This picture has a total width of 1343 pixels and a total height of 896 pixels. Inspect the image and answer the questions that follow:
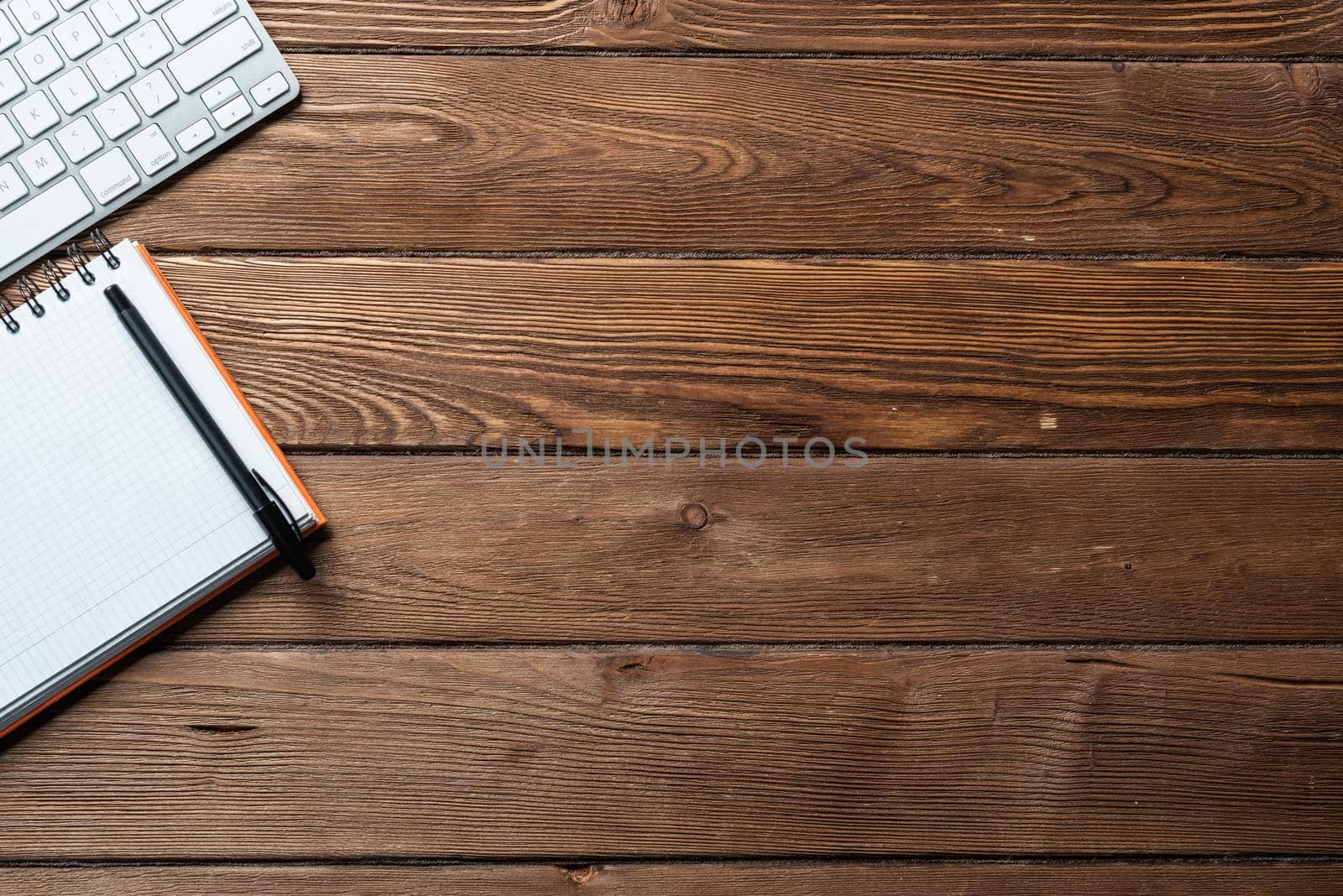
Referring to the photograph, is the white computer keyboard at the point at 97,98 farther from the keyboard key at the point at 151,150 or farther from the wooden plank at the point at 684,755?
the wooden plank at the point at 684,755

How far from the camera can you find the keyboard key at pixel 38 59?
59 cm

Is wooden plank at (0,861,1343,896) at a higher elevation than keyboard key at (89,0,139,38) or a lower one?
lower

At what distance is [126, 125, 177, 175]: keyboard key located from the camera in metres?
0.60

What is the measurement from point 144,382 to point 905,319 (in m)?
0.51

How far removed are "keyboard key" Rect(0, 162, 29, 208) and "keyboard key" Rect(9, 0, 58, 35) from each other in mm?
92

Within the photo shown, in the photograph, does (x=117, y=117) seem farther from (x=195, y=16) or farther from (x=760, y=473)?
(x=760, y=473)

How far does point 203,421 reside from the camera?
579 mm

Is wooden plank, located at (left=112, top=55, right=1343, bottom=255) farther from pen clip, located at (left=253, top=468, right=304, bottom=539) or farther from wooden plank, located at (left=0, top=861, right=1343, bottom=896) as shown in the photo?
wooden plank, located at (left=0, top=861, right=1343, bottom=896)

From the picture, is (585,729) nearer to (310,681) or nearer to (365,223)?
(310,681)

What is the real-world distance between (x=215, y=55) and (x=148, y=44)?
4 centimetres

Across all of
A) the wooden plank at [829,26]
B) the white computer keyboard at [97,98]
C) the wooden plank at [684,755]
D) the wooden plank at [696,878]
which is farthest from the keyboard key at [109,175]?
the wooden plank at [696,878]

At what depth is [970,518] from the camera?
636mm

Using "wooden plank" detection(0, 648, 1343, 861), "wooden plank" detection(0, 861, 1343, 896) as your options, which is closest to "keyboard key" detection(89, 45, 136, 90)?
"wooden plank" detection(0, 648, 1343, 861)

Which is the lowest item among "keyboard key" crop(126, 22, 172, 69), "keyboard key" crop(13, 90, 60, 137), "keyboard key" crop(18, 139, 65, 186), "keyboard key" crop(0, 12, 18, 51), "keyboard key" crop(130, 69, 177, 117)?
"keyboard key" crop(18, 139, 65, 186)
